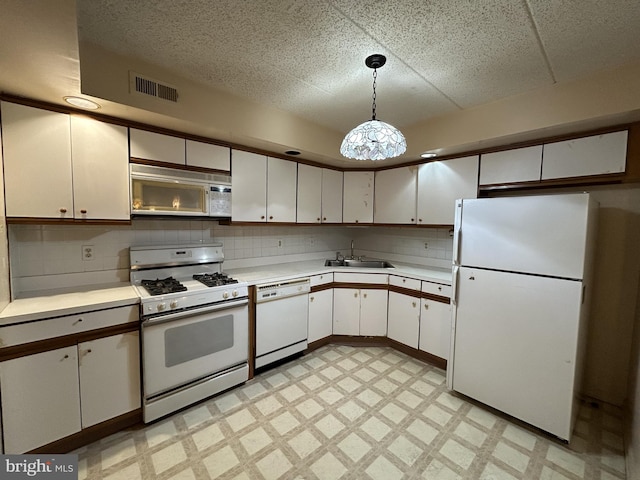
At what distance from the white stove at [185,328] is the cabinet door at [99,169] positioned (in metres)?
0.47

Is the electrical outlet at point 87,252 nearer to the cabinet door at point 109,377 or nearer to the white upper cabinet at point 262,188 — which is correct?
the cabinet door at point 109,377

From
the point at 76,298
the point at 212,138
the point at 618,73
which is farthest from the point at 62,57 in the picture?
the point at 618,73

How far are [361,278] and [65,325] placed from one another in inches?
98.4

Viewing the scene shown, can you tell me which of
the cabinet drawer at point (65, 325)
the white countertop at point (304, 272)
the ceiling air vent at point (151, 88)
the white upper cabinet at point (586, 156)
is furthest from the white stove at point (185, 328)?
the white upper cabinet at point (586, 156)

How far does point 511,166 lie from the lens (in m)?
2.43

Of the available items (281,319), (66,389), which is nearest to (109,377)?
(66,389)

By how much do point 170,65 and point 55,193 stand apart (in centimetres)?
114

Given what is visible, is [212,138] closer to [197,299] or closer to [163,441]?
[197,299]

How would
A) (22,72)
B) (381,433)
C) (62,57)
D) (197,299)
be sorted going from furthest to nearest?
(197,299), (381,433), (22,72), (62,57)

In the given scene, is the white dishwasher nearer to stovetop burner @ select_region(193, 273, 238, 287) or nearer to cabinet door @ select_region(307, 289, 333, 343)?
cabinet door @ select_region(307, 289, 333, 343)

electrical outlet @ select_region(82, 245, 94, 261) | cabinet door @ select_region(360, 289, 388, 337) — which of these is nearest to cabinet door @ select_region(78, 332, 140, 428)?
electrical outlet @ select_region(82, 245, 94, 261)

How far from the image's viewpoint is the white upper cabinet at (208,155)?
7.65ft

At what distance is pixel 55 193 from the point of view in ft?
5.90

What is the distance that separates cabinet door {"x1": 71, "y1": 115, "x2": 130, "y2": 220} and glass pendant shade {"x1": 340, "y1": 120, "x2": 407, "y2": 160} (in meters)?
1.64
